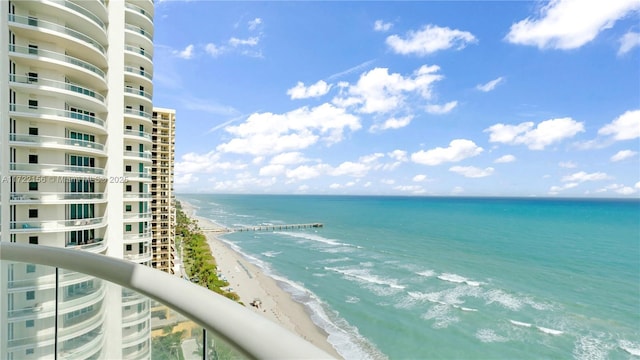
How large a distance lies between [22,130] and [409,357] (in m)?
14.0

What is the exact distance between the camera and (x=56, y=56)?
349 inches

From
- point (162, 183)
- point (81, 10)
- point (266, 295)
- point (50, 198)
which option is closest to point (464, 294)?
point (266, 295)

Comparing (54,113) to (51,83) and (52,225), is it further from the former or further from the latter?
(52,225)

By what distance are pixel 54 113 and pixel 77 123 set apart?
550 mm

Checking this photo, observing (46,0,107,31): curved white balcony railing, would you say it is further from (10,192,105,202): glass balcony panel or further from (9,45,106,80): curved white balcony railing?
(10,192,105,202): glass balcony panel

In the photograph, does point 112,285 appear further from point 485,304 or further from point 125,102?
point 485,304

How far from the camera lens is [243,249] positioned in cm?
2948

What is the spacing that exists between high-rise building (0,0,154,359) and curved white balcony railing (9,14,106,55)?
0.09 ft

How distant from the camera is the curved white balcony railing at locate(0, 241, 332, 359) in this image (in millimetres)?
336

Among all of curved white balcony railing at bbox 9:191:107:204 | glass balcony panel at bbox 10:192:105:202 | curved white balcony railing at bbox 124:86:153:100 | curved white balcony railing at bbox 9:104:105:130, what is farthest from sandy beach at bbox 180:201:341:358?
curved white balcony railing at bbox 124:86:153:100

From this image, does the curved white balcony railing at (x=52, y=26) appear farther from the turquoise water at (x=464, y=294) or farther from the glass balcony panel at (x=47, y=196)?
the turquoise water at (x=464, y=294)

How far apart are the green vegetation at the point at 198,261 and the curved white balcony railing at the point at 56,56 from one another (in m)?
7.58

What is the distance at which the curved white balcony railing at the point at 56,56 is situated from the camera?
834 cm

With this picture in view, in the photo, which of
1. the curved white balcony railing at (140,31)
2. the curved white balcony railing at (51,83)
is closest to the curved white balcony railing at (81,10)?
the curved white balcony railing at (140,31)
